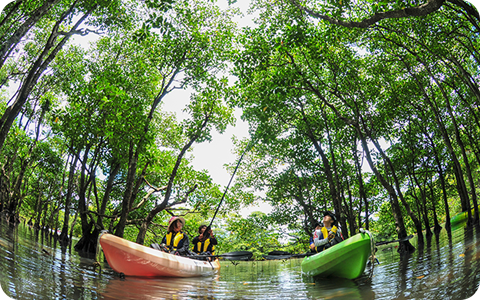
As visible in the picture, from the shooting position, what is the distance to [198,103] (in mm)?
16547

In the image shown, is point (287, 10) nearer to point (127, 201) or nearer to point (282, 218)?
point (127, 201)

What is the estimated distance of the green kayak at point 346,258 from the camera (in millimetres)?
5828

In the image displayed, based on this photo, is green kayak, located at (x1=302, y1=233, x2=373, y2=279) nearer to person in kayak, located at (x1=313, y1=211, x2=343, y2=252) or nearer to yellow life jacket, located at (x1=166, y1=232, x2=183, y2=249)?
person in kayak, located at (x1=313, y1=211, x2=343, y2=252)

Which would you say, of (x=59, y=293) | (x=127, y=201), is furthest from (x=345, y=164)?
(x=59, y=293)

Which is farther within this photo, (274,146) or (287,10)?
(274,146)

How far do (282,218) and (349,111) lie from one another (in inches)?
335

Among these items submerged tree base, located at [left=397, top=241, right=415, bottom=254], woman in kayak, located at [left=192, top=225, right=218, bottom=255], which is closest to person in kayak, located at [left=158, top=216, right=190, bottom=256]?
woman in kayak, located at [left=192, top=225, right=218, bottom=255]

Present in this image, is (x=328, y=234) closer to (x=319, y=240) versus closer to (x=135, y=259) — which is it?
(x=319, y=240)

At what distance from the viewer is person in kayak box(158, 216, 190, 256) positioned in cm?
855

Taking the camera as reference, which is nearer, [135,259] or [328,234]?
[135,259]

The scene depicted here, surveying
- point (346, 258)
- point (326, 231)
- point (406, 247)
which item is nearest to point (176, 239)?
point (326, 231)

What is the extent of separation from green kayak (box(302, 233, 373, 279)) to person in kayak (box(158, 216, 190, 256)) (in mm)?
3864

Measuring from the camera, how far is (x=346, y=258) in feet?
19.8

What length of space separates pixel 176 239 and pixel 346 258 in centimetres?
490
